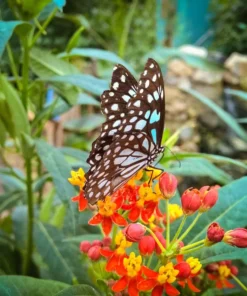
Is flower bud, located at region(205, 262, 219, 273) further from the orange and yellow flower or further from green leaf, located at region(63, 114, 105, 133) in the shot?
green leaf, located at region(63, 114, 105, 133)

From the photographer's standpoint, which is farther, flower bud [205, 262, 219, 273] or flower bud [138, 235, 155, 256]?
flower bud [205, 262, 219, 273]

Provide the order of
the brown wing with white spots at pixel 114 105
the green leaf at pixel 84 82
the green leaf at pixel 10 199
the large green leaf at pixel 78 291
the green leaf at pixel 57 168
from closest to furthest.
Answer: the large green leaf at pixel 78 291
the brown wing with white spots at pixel 114 105
the green leaf at pixel 57 168
the green leaf at pixel 84 82
the green leaf at pixel 10 199

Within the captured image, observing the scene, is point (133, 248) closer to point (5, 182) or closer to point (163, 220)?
point (163, 220)

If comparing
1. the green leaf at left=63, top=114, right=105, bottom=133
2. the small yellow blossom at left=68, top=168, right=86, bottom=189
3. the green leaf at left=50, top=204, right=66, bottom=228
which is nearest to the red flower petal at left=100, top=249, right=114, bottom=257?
the small yellow blossom at left=68, top=168, right=86, bottom=189

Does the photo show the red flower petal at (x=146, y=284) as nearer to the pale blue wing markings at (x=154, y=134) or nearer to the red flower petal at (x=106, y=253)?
the red flower petal at (x=106, y=253)

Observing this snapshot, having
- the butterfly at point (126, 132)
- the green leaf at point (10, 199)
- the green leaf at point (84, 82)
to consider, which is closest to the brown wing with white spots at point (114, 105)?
the butterfly at point (126, 132)

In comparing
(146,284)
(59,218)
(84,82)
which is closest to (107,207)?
(146,284)
